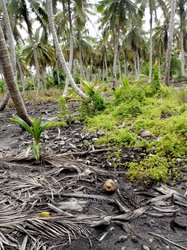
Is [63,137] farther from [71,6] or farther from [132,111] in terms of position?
[71,6]

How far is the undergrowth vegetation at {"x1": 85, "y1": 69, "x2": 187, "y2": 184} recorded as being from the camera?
335 centimetres

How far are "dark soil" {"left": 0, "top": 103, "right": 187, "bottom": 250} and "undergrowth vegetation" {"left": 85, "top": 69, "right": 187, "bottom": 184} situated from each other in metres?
0.20

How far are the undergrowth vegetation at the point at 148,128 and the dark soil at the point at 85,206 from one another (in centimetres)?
20

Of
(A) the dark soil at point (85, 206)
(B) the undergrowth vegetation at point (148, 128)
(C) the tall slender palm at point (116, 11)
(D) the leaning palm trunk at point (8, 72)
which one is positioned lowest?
(A) the dark soil at point (85, 206)

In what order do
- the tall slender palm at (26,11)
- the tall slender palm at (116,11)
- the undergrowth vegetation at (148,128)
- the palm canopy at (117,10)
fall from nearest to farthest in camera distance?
1. the undergrowth vegetation at (148,128)
2. the tall slender palm at (26,11)
3. the palm canopy at (117,10)
4. the tall slender palm at (116,11)

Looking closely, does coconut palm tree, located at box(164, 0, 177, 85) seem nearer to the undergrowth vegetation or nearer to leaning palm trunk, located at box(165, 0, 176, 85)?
leaning palm trunk, located at box(165, 0, 176, 85)

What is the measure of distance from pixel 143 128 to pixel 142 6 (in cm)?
1516

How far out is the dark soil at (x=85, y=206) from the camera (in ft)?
7.06

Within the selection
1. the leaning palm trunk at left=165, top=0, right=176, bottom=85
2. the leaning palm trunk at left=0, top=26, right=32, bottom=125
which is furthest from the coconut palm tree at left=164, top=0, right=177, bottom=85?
the leaning palm trunk at left=0, top=26, right=32, bottom=125

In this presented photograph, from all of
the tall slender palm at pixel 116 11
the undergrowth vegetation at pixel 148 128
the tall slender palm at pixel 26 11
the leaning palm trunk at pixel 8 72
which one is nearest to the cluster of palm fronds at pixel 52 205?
the undergrowth vegetation at pixel 148 128

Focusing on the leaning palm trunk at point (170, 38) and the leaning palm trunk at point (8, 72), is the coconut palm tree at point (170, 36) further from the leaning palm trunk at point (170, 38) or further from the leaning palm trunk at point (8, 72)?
the leaning palm trunk at point (8, 72)

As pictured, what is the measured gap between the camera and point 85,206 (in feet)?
8.65

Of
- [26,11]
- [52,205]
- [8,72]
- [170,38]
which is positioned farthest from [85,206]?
[26,11]

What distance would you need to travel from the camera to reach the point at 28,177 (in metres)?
3.27
